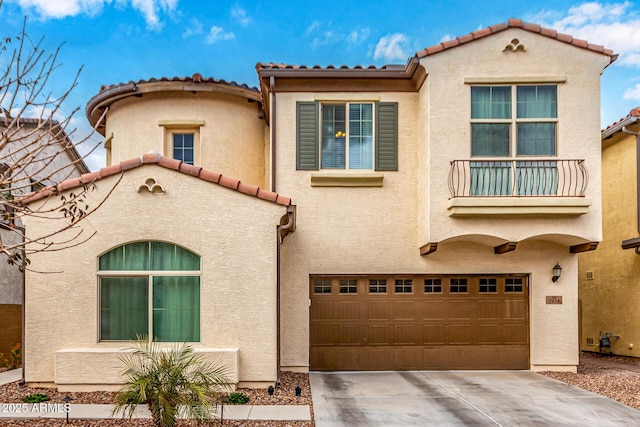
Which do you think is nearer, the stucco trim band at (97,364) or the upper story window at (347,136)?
the stucco trim band at (97,364)

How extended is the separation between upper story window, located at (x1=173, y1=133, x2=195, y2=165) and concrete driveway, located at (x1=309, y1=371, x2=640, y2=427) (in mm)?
6417

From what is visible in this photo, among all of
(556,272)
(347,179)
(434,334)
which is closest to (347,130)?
(347,179)

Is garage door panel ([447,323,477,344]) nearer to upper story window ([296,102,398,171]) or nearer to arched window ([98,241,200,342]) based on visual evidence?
upper story window ([296,102,398,171])

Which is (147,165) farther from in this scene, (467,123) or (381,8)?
(381,8)

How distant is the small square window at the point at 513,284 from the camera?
11859mm

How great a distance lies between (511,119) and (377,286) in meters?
4.61

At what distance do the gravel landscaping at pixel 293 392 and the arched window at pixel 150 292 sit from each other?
4.09 ft

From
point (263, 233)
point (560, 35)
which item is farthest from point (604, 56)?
point (263, 233)

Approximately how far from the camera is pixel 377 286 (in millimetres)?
11797

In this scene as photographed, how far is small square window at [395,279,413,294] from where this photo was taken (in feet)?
38.8

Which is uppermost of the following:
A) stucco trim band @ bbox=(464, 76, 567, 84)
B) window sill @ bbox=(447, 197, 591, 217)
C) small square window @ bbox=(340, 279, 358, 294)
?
stucco trim band @ bbox=(464, 76, 567, 84)

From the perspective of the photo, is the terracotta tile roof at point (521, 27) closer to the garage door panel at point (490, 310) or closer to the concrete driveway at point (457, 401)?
the garage door panel at point (490, 310)

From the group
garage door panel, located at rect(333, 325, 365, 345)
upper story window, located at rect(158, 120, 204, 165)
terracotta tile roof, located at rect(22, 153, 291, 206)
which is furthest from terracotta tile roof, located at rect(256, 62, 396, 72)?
garage door panel, located at rect(333, 325, 365, 345)

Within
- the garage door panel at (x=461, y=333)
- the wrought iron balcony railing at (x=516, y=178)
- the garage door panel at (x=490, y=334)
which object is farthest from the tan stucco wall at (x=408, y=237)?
the garage door panel at (x=461, y=333)
